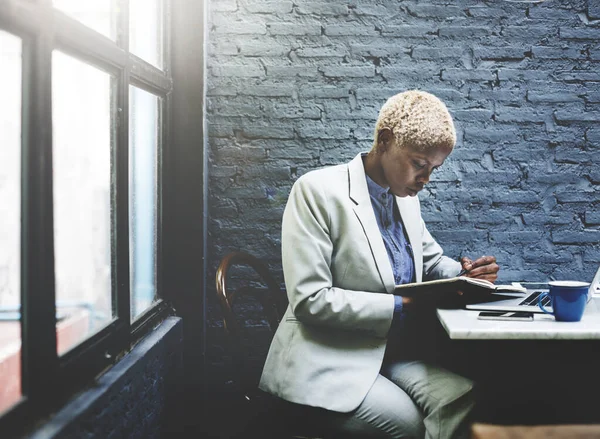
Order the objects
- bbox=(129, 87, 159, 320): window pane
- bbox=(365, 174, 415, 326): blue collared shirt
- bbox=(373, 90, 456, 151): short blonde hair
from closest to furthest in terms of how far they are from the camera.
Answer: bbox=(373, 90, 456, 151): short blonde hair < bbox=(365, 174, 415, 326): blue collared shirt < bbox=(129, 87, 159, 320): window pane

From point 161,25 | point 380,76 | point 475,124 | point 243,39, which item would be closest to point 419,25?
point 380,76


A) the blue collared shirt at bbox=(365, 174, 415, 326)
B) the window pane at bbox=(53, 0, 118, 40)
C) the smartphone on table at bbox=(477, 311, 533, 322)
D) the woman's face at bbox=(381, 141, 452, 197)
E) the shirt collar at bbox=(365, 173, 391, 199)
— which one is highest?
the window pane at bbox=(53, 0, 118, 40)

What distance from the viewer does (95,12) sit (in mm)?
1725

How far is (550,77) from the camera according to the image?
2725 mm

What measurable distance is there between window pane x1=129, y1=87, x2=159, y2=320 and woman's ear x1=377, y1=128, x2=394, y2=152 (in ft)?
2.99

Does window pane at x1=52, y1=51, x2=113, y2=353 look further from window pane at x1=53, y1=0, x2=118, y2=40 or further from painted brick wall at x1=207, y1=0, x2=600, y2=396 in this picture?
painted brick wall at x1=207, y1=0, x2=600, y2=396

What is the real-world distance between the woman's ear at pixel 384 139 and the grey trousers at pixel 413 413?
791 millimetres

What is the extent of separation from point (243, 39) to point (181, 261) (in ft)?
3.61

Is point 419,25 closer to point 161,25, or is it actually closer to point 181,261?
point 161,25

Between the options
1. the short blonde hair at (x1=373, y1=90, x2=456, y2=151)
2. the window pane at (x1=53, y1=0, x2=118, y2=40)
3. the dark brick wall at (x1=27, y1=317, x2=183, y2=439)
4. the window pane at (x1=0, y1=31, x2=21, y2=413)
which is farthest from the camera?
the short blonde hair at (x1=373, y1=90, x2=456, y2=151)

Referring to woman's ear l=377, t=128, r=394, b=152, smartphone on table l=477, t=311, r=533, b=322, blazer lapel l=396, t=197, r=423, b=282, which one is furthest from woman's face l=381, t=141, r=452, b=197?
smartphone on table l=477, t=311, r=533, b=322

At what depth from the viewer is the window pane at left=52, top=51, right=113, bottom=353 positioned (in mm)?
1479

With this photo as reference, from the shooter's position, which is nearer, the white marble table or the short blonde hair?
the white marble table

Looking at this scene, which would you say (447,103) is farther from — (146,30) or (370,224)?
(146,30)
